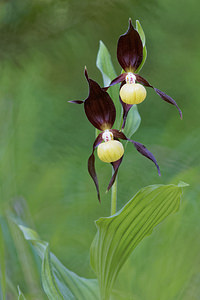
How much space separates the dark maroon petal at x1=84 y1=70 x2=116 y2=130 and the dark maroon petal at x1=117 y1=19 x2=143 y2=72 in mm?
108

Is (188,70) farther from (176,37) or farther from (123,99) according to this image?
(123,99)

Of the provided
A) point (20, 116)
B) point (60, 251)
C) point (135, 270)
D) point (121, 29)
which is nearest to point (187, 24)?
point (121, 29)

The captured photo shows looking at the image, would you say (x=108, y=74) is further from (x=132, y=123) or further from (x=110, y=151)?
(x=110, y=151)

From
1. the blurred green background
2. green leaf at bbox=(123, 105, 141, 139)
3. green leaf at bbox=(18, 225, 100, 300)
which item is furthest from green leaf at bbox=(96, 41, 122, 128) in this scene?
the blurred green background

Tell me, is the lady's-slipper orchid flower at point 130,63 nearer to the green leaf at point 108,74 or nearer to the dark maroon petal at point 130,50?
the dark maroon petal at point 130,50

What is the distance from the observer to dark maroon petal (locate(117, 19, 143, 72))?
0.83 m

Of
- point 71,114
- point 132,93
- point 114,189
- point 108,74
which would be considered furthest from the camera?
point 71,114

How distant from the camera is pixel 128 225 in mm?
901

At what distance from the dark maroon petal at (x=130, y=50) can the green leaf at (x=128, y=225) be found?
1.12ft

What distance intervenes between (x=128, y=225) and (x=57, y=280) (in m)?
0.39

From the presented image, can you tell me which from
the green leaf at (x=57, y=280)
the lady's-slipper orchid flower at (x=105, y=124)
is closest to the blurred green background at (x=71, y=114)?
the green leaf at (x=57, y=280)

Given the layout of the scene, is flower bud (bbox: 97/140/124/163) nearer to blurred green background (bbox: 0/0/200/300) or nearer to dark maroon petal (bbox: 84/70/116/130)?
dark maroon petal (bbox: 84/70/116/130)

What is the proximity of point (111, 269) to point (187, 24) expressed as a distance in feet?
4.62

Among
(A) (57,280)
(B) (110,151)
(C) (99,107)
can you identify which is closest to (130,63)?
(C) (99,107)
